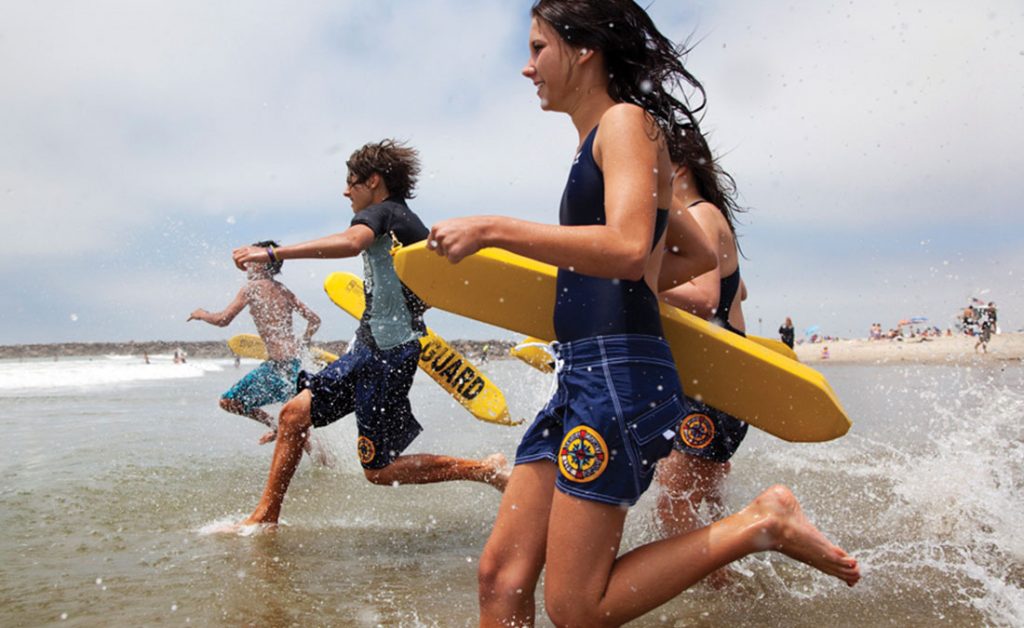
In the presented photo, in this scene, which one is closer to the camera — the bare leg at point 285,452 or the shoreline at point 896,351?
the bare leg at point 285,452

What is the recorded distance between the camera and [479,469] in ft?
14.4

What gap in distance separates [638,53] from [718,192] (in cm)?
139

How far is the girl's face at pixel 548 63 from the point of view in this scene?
83.7 inches

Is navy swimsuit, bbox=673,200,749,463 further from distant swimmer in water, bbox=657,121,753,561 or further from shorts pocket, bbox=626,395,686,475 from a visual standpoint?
shorts pocket, bbox=626,395,686,475

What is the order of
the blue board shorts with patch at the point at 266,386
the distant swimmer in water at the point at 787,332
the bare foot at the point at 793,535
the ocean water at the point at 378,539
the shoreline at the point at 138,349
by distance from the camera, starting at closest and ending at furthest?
the bare foot at the point at 793,535 → the ocean water at the point at 378,539 → the blue board shorts with patch at the point at 266,386 → the distant swimmer in water at the point at 787,332 → the shoreline at the point at 138,349

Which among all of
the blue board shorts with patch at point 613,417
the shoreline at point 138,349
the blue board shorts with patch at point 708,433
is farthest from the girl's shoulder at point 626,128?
the shoreline at point 138,349

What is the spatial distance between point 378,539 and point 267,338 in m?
2.37

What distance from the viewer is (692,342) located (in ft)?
8.54

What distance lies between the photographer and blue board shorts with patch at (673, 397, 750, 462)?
3234mm

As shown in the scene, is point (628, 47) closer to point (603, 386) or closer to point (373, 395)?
point (603, 386)

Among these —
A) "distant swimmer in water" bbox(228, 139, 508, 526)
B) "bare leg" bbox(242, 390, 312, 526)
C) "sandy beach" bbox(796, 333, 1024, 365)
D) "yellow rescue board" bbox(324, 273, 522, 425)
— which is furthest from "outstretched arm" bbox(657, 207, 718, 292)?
"sandy beach" bbox(796, 333, 1024, 365)

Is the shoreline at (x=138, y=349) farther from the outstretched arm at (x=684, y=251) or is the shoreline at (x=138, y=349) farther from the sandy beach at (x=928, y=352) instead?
the outstretched arm at (x=684, y=251)

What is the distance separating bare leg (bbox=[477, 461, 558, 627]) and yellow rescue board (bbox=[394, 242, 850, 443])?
71 cm

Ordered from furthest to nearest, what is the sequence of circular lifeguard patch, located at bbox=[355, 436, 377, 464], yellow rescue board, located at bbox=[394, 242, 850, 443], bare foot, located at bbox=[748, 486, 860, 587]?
circular lifeguard patch, located at bbox=[355, 436, 377, 464] → yellow rescue board, located at bbox=[394, 242, 850, 443] → bare foot, located at bbox=[748, 486, 860, 587]
